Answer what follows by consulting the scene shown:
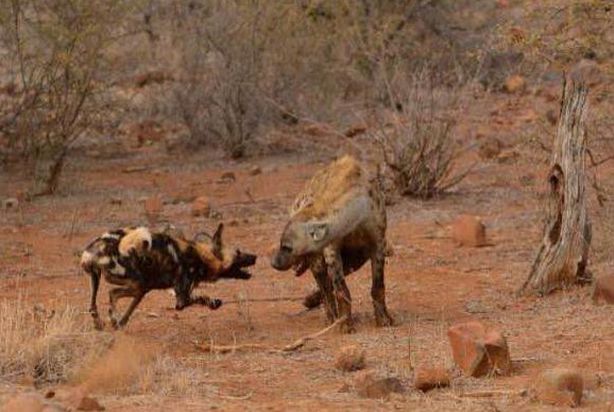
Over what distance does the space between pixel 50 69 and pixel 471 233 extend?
6199mm

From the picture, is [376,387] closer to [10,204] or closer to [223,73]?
[10,204]

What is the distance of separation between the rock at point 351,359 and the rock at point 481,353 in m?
0.59

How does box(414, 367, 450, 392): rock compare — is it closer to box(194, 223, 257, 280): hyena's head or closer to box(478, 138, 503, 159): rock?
box(194, 223, 257, 280): hyena's head

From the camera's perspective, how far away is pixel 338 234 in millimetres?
9383

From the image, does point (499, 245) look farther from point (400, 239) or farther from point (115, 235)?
point (115, 235)

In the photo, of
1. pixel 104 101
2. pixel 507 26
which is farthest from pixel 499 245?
pixel 104 101

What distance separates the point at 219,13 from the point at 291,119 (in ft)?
8.94

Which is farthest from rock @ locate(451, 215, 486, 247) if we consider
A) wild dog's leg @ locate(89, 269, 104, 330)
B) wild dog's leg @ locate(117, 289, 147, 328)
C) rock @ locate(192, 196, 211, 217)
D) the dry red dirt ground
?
wild dog's leg @ locate(89, 269, 104, 330)

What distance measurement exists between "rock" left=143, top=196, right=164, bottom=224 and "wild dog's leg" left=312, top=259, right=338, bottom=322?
591 cm

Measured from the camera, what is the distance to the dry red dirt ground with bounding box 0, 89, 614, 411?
737cm

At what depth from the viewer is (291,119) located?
21891 millimetres

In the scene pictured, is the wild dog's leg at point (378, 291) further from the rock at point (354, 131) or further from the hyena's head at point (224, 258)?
the rock at point (354, 131)

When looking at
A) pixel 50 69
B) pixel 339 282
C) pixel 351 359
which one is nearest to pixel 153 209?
pixel 50 69

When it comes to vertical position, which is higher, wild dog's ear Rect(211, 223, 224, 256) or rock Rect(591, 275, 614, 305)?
wild dog's ear Rect(211, 223, 224, 256)
